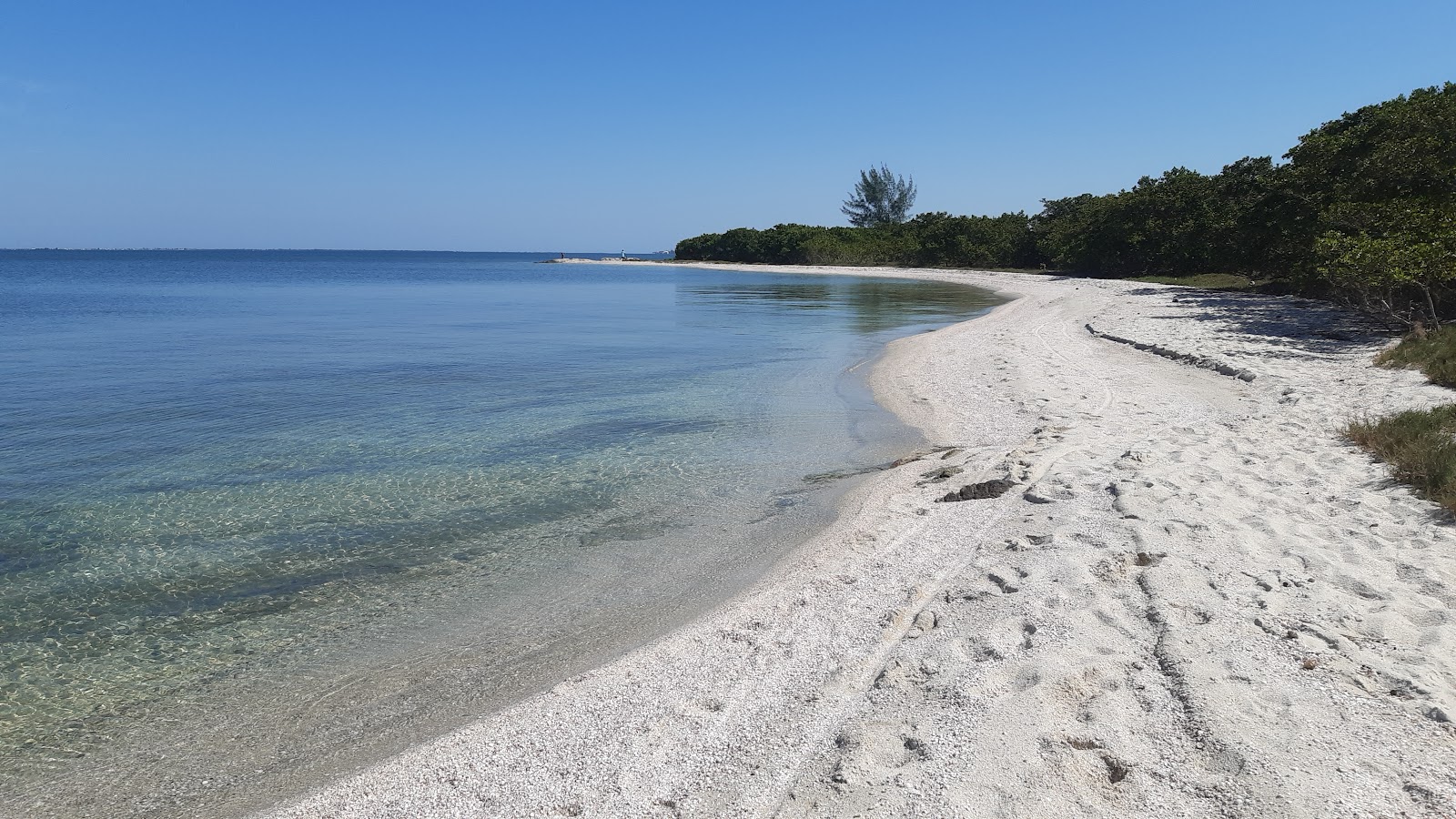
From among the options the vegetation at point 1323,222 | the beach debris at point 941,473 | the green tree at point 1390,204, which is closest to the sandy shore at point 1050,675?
the beach debris at point 941,473

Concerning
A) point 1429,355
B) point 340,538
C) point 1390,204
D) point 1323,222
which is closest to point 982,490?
point 340,538

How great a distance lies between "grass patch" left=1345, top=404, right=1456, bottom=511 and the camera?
6.86m

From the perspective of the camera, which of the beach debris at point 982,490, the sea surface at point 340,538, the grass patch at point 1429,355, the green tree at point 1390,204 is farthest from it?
the green tree at point 1390,204

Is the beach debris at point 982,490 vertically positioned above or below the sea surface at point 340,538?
above

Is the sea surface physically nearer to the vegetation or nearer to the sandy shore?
the sandy shore

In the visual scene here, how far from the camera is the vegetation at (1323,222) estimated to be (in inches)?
675

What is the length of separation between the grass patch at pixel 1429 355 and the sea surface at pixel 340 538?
7916 mm

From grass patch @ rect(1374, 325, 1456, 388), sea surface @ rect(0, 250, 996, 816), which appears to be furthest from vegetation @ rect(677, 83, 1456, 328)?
sea surface @ rect(0, 250, 996, 816)

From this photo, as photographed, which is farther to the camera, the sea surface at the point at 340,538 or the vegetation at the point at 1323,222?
the vegetation at the point at 1323,222

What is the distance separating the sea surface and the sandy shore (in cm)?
74

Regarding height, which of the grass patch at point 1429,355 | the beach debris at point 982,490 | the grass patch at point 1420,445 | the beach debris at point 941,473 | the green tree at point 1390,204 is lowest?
the beach debris at point 941,473

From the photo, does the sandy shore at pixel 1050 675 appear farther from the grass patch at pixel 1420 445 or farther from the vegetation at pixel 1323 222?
the vegetation at pixel 1323 222

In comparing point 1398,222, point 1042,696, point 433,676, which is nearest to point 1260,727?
point 1042,696

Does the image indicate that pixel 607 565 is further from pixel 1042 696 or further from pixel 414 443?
pixel 414 443
